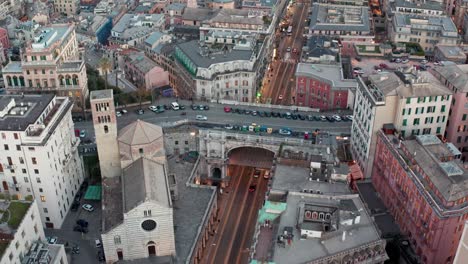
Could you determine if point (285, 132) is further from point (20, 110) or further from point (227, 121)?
point (20, 110)

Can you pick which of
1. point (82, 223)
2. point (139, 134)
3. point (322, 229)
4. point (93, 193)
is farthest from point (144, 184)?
point (322, 229)

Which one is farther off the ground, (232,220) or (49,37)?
(49,37)

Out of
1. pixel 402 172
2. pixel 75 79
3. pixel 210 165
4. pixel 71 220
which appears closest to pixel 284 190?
pixel 402 172

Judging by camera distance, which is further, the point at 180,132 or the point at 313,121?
the point at 313,121

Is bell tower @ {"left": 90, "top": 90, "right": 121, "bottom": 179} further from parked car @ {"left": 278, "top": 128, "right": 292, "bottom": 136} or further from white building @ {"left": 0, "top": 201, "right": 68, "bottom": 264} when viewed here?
parked car @ {"left": 278, "top": 128, "right": 292, "bottom": 136}

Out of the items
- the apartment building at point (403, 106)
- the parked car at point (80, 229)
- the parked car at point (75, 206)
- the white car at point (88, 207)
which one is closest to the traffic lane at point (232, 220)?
the parked car at point (80, 229)

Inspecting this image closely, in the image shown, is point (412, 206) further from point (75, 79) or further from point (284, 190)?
point (75, 79)
